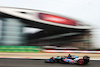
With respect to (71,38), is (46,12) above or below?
above

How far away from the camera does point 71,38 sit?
35.3m

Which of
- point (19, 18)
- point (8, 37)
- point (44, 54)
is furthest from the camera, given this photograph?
point (19, 18)

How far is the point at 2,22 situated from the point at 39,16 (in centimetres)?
796

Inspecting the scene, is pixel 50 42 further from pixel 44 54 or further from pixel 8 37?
pixel 44 54

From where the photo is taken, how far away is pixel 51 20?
29.9 meters

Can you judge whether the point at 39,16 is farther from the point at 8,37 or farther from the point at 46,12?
the point at 8,37

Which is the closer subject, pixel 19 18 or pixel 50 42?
pixel 19 18

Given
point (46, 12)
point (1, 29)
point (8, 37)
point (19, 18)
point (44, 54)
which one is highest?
point (46, 12)

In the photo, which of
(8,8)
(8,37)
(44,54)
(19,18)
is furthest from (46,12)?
(44,54)

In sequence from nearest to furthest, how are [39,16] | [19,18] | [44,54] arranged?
1. [44,54]
2. [19,18]
3. [39,16]

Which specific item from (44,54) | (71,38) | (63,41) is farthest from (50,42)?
(44,54)

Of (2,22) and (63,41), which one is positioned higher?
(2,22)

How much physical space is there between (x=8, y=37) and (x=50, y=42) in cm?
1346

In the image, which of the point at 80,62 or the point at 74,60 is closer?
the point at 80,62
